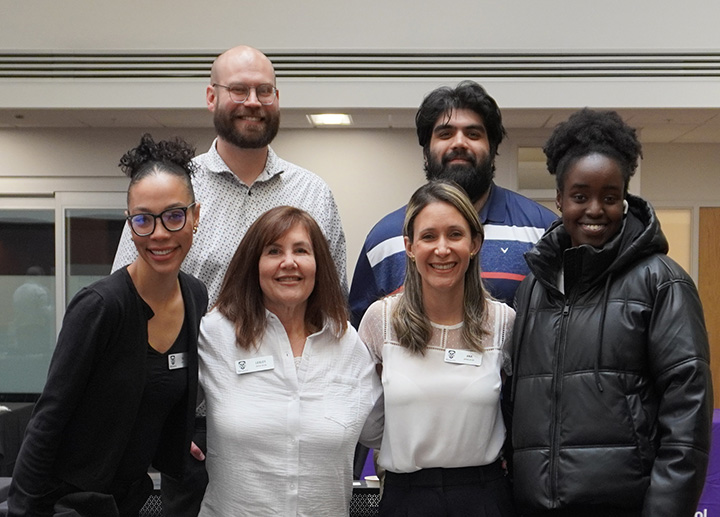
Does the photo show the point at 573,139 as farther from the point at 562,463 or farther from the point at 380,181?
the point at 380,181

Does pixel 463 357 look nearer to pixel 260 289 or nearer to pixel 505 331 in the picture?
pixel 505 331

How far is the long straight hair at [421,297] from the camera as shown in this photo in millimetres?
2391

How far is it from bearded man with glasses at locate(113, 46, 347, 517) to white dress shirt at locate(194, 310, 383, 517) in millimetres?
507

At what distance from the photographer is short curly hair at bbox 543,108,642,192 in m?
2.27

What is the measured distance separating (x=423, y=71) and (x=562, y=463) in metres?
5.07

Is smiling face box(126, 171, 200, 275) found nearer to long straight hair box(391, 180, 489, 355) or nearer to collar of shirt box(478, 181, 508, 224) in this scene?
long straight hair box(391, 180, 489, 355)

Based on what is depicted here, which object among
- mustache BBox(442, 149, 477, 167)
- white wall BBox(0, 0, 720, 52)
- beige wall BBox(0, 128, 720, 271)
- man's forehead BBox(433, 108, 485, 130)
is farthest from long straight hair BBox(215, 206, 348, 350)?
beige wall BBox(0, 128, 720, 271)

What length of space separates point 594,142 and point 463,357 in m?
0.79

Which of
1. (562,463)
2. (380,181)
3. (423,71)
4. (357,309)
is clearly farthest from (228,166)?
(380,181)

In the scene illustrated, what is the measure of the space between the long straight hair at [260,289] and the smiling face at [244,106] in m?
0.61

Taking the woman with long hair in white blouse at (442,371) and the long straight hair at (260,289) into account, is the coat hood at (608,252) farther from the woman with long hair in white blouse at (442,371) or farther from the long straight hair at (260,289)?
the long straight hair at (260,289)

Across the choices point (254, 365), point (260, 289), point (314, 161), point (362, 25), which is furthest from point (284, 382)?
point (314, 161)

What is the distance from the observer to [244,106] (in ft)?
9.74

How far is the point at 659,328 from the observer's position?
2033 millimetres
